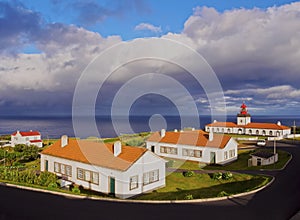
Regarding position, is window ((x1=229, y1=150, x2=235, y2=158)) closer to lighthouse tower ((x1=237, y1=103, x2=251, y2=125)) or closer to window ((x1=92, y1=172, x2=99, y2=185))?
window ((x1=92, y1=172, x2=99, y2=185))

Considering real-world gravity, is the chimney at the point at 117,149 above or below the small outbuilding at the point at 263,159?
above

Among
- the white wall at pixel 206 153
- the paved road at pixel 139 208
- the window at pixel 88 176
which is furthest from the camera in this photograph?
the white wall at pixel 206 153

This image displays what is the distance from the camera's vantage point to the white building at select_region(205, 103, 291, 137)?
61.1 metres

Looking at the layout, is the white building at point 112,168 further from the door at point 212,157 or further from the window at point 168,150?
the window at point 168,150

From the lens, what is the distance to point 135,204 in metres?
16.3

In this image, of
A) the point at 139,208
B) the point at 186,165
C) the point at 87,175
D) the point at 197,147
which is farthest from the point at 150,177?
the point at 197,147

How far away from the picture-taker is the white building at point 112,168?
20828mm

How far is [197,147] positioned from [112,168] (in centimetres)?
1749

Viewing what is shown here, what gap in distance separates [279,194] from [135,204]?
431 inches

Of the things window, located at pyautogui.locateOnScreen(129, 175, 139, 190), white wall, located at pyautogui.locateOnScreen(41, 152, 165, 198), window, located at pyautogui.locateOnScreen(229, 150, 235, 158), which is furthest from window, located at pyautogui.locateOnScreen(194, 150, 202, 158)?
window, located at pyautogui.locateOnScreen(129, 175, 139, 190)

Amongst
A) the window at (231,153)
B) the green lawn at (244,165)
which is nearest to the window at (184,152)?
the green lawn at (244,165)

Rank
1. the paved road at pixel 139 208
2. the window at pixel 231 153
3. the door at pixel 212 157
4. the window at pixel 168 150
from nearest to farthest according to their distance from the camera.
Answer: the paved road at pixel 139 208 → the door at pixel 212 157 → the window at pixel 231 153 → the window at pixel 168 150

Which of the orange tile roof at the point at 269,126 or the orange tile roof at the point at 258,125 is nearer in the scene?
the orange tile roof at the point at 269,126

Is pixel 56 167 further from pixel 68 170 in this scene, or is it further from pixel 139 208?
pixel 139 208
